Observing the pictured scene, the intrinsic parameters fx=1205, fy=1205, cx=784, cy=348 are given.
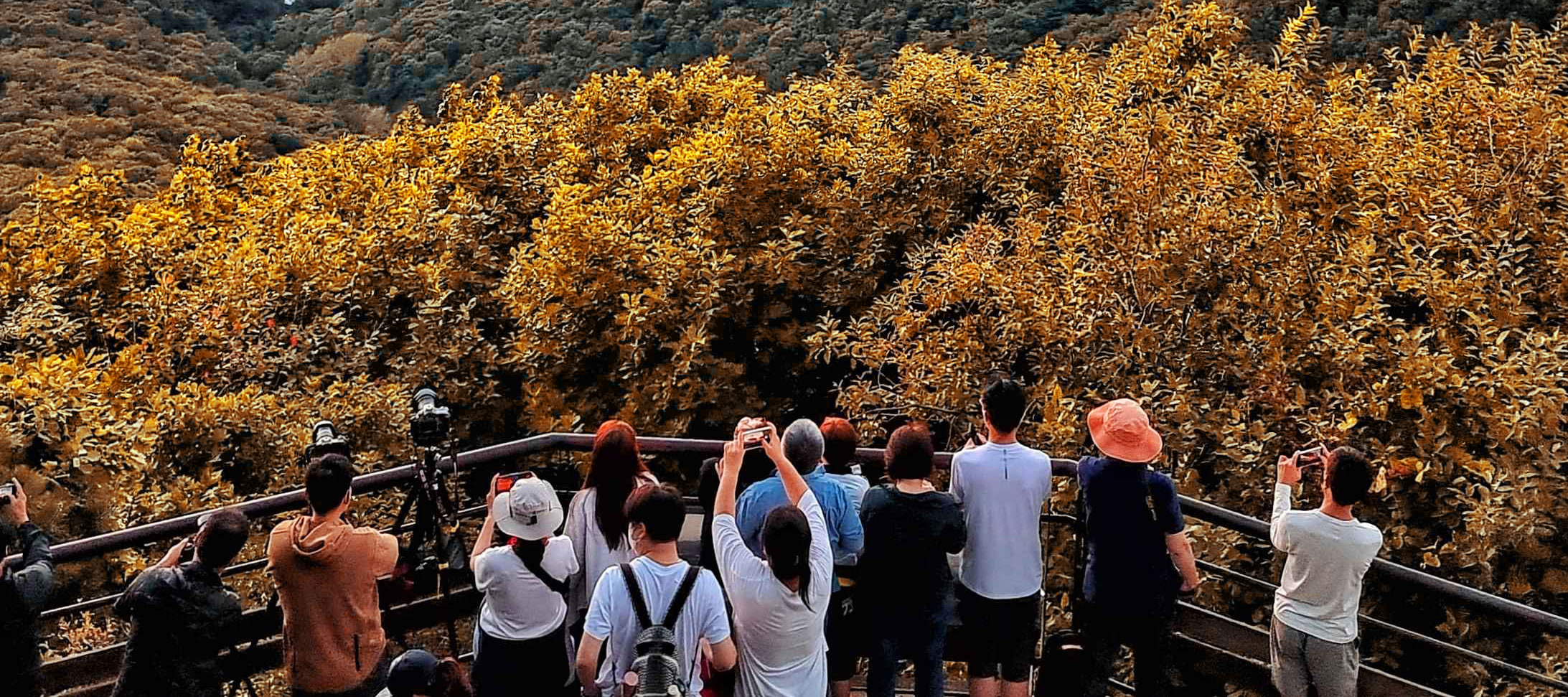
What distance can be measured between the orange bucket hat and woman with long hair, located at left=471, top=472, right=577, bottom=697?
5.97 feet

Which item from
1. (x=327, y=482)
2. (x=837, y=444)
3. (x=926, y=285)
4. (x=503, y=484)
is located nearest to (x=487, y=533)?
(x=503, y=484)

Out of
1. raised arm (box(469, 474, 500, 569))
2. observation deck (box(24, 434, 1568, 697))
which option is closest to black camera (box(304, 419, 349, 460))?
observation deck (box(24, 434, 1568, 697))

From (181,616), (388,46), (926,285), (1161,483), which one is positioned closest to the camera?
(181,616)

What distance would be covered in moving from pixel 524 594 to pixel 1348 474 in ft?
8.68

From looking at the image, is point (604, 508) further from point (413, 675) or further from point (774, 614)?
point (413, 675)

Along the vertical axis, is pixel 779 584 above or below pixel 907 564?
above

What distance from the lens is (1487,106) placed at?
6.97m

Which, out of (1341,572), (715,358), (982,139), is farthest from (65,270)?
(1341,572)

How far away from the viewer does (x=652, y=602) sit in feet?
11.4

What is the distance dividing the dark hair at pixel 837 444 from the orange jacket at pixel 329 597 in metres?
1.47

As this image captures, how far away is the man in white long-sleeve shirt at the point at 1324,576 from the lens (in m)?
3.84

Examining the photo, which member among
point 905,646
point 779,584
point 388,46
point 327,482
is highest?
point 388,46

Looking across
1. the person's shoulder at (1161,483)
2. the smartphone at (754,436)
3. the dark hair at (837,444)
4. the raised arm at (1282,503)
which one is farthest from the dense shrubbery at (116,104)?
the raised arm at (1282,503)

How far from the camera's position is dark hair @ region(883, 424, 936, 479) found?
12.9 feet
